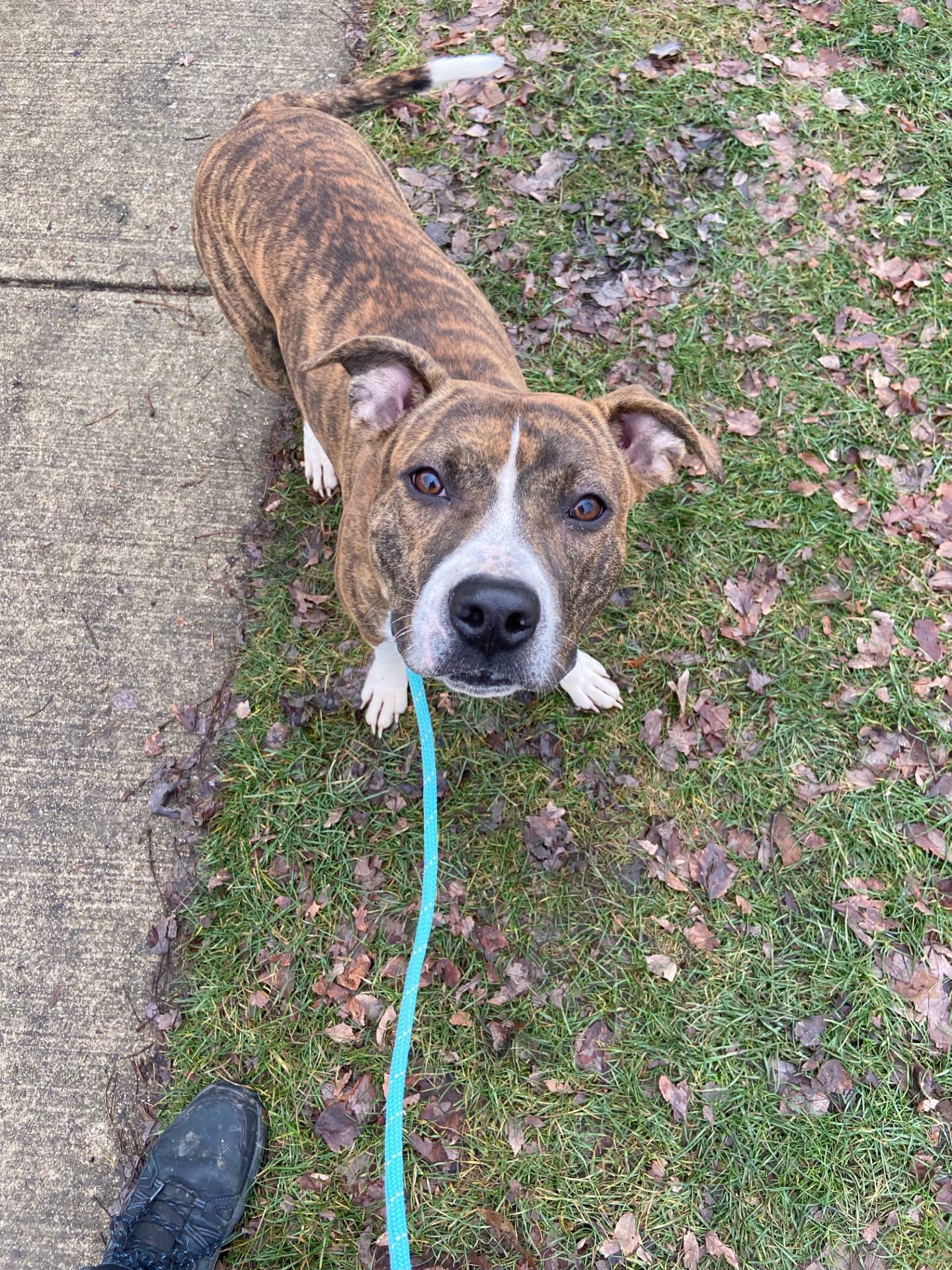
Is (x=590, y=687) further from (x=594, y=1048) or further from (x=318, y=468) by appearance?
(x=318, y=468)

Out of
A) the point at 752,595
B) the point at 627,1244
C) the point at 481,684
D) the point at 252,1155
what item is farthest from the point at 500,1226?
the point at 752,595

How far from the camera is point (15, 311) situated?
5.19 metres

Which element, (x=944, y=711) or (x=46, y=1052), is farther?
(x=944, y=711)

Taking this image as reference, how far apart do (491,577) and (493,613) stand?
11cm

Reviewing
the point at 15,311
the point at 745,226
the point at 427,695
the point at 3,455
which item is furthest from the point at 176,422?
the point at 745,226

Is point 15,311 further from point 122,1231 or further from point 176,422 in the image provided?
point 122,1231

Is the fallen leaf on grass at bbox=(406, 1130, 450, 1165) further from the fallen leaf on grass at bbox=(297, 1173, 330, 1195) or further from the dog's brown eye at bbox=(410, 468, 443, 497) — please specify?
the dog's brown eye at bbox=(410, 468, 443, 497)

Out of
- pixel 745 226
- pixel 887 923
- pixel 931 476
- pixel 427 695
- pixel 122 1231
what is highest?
pixel 745 226

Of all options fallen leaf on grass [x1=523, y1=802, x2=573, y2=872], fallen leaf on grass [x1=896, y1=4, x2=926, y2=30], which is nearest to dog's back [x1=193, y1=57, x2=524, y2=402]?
fallen leaf on grass [x1=523, y1=802, x2=573, y2=872]

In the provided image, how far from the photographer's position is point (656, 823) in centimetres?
425

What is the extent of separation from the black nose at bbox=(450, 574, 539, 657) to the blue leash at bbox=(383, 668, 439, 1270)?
40 cm

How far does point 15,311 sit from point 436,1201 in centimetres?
554

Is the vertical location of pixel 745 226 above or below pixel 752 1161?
above

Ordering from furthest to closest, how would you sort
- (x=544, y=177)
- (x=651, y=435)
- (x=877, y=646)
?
(x=544, y=177) → (x=877, y=646) → (x=651, y=435)
